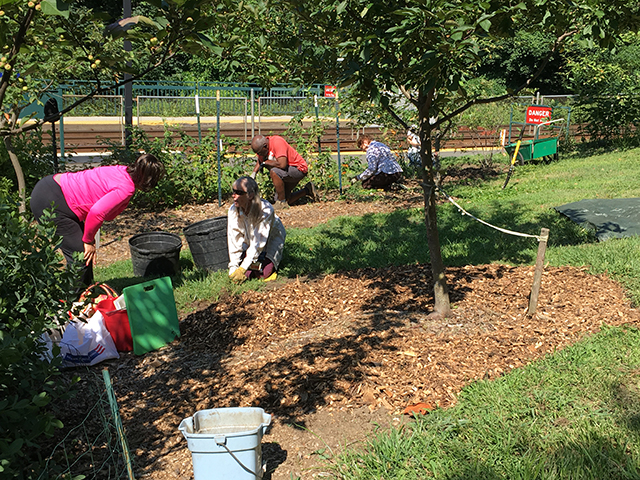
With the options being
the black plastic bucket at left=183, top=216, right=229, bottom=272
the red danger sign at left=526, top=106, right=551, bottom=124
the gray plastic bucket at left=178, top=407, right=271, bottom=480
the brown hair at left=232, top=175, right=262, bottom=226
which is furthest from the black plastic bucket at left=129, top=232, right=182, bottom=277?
the red danger sign at left=526, top=106, right=551, bottom=124

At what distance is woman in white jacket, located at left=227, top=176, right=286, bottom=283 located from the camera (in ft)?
21.2

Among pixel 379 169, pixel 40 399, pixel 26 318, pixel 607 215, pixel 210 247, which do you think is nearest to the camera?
pixel 40 399

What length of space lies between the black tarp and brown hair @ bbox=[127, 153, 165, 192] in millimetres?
5372

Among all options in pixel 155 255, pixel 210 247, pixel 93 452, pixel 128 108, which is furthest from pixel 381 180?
pixel 93 452

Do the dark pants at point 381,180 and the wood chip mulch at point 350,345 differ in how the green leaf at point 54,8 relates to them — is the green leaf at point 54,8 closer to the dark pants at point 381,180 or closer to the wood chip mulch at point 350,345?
the wood chip mulch at point 350,345

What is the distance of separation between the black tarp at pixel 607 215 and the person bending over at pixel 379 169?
3836mm

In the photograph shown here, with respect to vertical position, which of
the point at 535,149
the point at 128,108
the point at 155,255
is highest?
the point at 128,108

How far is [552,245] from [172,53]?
5340 mm

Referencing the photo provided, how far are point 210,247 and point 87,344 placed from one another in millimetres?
2261

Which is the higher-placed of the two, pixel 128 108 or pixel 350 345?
pixel 128 108

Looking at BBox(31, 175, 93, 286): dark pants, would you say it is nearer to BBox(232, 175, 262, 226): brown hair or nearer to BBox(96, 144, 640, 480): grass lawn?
BBox(96, 144, 640, 480): grass lawn

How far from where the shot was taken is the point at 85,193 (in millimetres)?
5531

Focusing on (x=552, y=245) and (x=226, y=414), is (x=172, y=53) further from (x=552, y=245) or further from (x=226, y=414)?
(x=552, y=245)

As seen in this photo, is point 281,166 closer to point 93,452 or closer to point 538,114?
point 93,452
